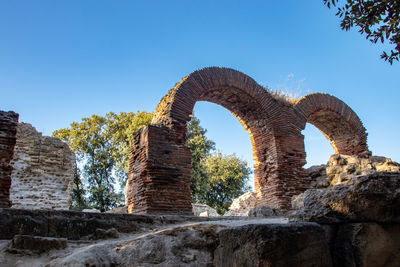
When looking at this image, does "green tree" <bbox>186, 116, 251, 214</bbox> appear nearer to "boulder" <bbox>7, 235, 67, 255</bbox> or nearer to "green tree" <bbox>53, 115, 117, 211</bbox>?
"green tree" <bbox>53, 115, 117, 211</bbox>

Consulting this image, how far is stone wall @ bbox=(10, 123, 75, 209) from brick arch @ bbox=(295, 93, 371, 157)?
859cm

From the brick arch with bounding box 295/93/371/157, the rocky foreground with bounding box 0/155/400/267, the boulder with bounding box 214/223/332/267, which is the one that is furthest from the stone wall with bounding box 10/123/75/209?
the boulder with bounding box 214/223/332/267

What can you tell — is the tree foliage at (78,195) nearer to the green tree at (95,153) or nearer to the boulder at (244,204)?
the green tree at (95,153)

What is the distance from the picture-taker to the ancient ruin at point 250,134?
6.77 m

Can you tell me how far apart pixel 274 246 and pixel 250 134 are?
27.6 ft

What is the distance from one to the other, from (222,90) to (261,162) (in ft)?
7.89

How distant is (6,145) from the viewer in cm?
553

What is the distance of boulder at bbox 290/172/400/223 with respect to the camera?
2.23 metres

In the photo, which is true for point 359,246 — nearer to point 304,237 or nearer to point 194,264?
point 304,237

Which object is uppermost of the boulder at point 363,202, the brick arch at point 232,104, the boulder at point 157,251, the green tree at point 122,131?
the green tree at point 122,131

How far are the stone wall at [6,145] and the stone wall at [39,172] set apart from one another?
242 inches

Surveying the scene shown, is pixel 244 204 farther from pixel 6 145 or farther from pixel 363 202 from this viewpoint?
pixel 363 202

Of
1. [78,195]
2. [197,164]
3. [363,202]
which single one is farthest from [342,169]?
[78,195]

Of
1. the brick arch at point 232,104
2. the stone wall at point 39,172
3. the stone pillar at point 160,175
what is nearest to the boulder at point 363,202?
the stone pillar at point 160,175
